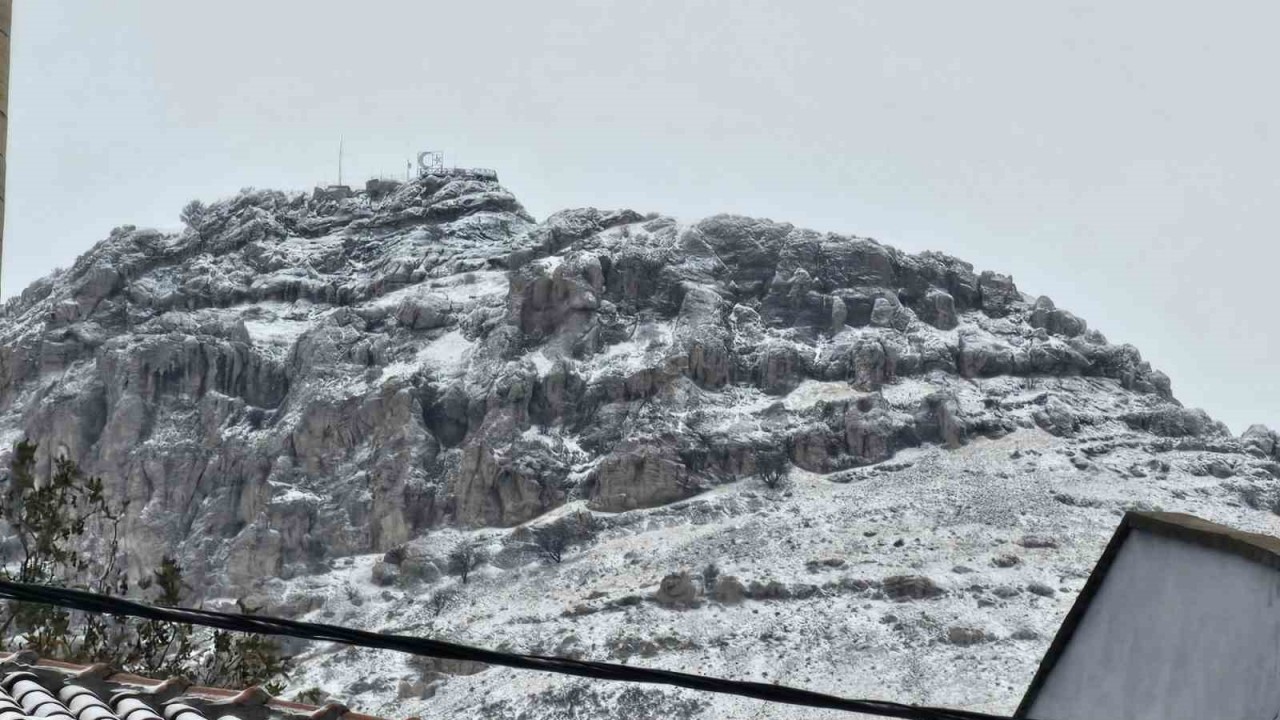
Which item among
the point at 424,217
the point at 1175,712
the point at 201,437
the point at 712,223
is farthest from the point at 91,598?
the point at 424,217

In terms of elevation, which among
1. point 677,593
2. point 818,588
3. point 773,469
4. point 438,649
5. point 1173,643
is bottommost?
point 438,649

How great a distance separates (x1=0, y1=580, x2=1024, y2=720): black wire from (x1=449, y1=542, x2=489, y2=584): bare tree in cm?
9832

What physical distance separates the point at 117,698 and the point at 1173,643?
5.24m

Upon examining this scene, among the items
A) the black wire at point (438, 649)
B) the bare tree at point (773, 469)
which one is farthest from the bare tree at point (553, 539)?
the black wire at point (438, 649)

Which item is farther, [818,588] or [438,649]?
[818,588]

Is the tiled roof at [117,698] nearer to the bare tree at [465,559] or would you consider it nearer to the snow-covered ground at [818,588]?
the snow-covered ground at [818,588]

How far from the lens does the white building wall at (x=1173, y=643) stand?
257 inches

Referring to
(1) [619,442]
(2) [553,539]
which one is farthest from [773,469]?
(2) [553,539]

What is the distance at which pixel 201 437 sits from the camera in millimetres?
122812

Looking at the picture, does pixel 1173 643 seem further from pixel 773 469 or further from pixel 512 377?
pixel 512 377

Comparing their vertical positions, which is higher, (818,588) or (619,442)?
(619,442)

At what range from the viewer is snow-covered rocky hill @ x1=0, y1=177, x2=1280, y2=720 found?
89500 mm

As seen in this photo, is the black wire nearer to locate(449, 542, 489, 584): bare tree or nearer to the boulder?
the boulder

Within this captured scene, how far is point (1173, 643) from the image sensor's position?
6891mm
